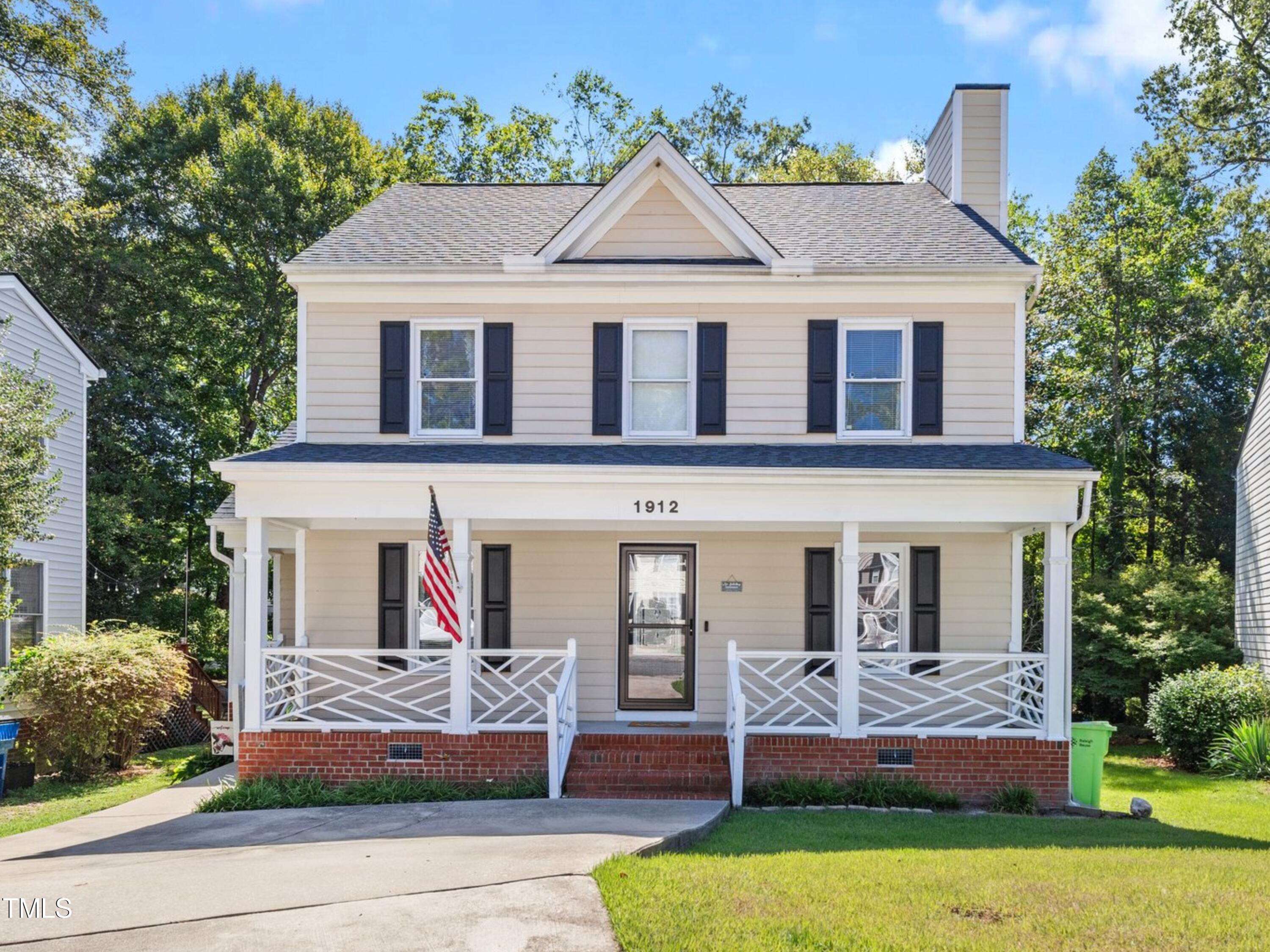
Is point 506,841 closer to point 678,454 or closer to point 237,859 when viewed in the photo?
point 237,859

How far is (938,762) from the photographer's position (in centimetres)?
1145

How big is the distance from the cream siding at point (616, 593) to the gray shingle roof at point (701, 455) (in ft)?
3.78

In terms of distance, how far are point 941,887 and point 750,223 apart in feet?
30.0

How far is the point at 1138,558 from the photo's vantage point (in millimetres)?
25812

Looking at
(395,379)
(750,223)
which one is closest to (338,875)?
(395,379)

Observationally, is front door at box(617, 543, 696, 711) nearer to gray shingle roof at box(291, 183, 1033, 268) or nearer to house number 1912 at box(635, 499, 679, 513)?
house number 1912 at box(635, 499, 679, 513)

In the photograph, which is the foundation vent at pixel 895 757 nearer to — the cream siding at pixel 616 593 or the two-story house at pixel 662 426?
the two-story house at pixel 662 426

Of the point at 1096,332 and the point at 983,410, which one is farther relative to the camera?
the point at 1096,332

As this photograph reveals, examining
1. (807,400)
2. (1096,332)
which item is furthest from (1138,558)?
(807,400)

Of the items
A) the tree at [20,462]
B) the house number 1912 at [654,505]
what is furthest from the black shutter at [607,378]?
the tree at [20,462]

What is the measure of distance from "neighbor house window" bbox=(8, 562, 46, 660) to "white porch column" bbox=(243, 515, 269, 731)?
6116mm

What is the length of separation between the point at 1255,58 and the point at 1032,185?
794cm

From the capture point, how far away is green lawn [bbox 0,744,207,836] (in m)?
11.3

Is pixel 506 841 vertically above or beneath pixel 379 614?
beneath
